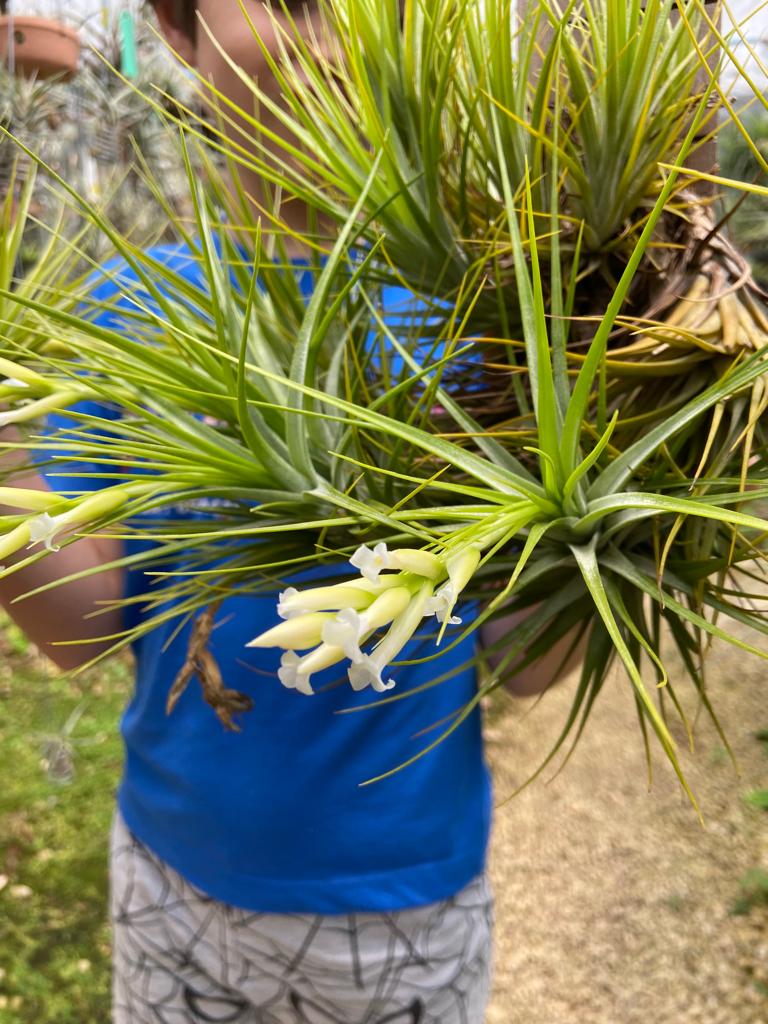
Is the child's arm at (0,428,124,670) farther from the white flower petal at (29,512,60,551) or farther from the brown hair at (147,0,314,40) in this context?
the brown hair at (147,0,314,40)

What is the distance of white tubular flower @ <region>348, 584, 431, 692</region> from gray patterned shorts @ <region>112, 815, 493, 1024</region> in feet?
1.68

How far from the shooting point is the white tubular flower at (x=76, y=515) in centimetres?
22

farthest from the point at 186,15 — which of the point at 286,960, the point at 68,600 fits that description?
the point at 286,960

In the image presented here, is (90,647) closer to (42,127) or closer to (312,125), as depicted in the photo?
(312,125)

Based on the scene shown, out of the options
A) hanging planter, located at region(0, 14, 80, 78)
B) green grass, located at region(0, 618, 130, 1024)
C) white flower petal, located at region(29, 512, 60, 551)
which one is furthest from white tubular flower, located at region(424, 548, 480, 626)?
green grass, located at region(0, 618, 130, 1024)

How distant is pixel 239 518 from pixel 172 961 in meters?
0.48

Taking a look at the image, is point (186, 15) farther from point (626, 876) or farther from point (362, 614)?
point (626, 876)

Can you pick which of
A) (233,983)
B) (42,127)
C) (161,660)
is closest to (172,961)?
(233,983)

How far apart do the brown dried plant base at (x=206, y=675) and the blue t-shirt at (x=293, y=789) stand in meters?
0.21

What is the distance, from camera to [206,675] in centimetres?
38

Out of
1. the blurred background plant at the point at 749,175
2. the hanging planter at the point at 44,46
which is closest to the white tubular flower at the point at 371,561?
the blurred background plant at the point at 749,175

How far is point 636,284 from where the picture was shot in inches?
14.3

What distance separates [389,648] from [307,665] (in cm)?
2

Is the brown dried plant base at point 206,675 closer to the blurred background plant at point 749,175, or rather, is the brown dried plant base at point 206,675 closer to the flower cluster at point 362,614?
the flower cluster at point 362,614
